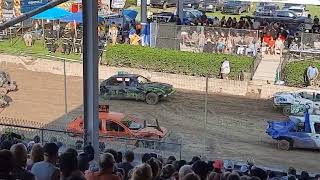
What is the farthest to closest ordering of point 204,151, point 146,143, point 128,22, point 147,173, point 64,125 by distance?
point 128,22 → point 64,125 → point 204,151 → point 146,143 → point 147,173

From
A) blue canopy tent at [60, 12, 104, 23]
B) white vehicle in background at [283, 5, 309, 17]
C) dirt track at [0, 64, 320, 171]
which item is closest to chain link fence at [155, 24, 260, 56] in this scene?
dirt track at [0, 64, 320, 171]

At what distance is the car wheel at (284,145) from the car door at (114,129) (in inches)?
148

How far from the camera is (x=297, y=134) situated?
51.0 ft

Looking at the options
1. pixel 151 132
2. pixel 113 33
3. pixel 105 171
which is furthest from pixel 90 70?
pixel 113 33

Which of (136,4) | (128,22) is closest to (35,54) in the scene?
(128,22)

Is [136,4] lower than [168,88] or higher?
higher

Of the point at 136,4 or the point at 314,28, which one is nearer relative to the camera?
the point at 314,28

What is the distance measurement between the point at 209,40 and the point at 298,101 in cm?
588

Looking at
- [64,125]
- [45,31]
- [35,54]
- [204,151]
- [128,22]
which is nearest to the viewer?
[204,151]

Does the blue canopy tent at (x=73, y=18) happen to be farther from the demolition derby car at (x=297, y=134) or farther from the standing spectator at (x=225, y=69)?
the demolition derby car at (x=297, y=134)

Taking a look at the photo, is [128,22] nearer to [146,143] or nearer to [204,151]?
[204,151]

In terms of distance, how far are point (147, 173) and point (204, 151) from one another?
1011 centimetres

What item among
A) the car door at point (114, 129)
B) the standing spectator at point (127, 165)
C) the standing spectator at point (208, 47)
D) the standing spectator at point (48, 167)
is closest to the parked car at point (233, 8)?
the standing spectator at point (208, 47)

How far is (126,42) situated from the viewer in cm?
2464
